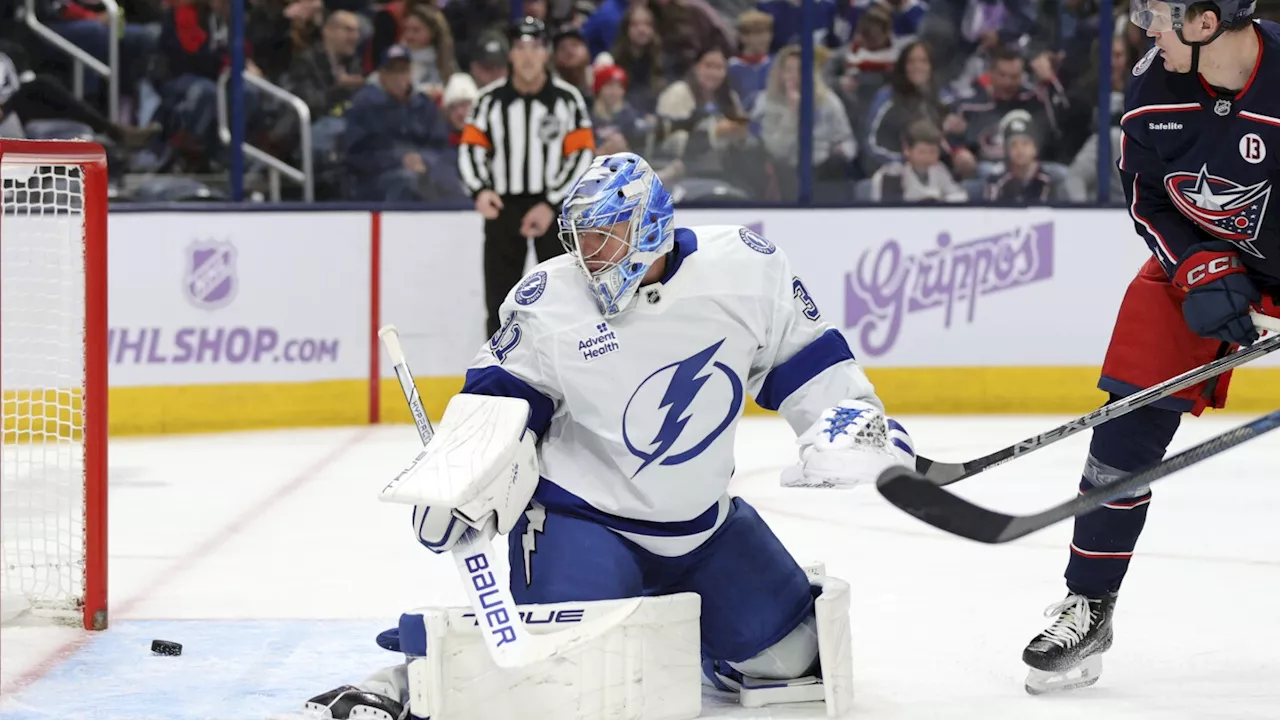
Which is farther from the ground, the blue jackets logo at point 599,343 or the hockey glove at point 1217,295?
the hockey glove at point 1217,295

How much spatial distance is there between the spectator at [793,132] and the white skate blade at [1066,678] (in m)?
3.74

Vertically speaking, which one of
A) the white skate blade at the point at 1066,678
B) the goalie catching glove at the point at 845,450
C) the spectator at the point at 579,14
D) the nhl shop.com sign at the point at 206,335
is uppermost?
the spectator at the point at 579,14

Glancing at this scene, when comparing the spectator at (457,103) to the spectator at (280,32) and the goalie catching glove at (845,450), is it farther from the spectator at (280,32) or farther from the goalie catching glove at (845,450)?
the goalie catching glove at (845,450)

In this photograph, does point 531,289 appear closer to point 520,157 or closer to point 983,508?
point 983,508

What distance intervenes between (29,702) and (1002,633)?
169 cm

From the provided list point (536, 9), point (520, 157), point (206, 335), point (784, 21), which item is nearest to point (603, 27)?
point (536, 9)

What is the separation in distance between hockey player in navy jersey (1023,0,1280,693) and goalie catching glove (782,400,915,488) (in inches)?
22.5

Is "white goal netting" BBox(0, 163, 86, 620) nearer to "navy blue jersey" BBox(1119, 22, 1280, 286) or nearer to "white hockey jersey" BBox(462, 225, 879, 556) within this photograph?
"white hockey jersey" BBox(462, 225, 879, 556)

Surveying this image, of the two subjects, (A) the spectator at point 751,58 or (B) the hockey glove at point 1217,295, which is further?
(A) the spectator at point 751,58

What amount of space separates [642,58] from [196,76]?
1611mm

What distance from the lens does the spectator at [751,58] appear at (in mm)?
6555

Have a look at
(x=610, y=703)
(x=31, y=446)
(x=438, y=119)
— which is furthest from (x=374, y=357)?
(x=610, y=703)

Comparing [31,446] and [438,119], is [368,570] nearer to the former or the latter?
[31,446]

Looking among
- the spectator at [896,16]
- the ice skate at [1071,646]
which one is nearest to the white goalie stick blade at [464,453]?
the ice skate at [1071,646]
